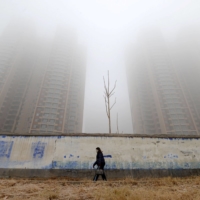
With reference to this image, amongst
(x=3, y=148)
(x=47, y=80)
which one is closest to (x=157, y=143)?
(x=3, y=148)

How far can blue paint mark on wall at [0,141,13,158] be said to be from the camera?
348 inches

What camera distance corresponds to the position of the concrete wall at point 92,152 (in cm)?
879

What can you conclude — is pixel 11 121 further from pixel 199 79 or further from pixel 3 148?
pixel 199 79

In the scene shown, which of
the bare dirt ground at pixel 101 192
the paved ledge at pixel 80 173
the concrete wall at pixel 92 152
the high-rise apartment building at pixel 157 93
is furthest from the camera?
the high-rise apartment building at pixel 157 93

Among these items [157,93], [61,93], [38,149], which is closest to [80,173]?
[38,149]

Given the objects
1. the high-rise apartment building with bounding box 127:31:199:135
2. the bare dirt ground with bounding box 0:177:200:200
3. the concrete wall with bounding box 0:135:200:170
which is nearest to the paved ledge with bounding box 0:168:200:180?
the concrete wall with bounding box 0:135:200:170

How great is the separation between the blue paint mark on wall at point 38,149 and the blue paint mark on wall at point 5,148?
1468 millimetres

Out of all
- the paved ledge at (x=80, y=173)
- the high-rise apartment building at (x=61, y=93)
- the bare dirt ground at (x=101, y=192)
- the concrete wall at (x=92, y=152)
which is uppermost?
the high-rise apartment building at (x=61, y=93)

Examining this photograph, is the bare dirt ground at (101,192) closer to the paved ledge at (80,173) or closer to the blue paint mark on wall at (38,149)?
the paved ledge at (80,173)

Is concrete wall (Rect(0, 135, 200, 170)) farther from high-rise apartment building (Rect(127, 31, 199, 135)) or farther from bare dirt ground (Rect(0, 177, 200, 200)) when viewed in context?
high-rise apartment building (Rect(127, 31, 199, 135))

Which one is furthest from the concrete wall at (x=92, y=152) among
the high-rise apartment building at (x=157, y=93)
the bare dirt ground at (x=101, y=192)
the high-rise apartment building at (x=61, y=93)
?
the high-rise apartment building at (x=157, y=93)

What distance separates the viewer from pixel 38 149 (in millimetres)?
→ 9070

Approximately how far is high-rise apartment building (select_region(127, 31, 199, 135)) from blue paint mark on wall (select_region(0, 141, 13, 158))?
58202mm

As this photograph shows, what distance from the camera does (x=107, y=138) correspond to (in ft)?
31.9
